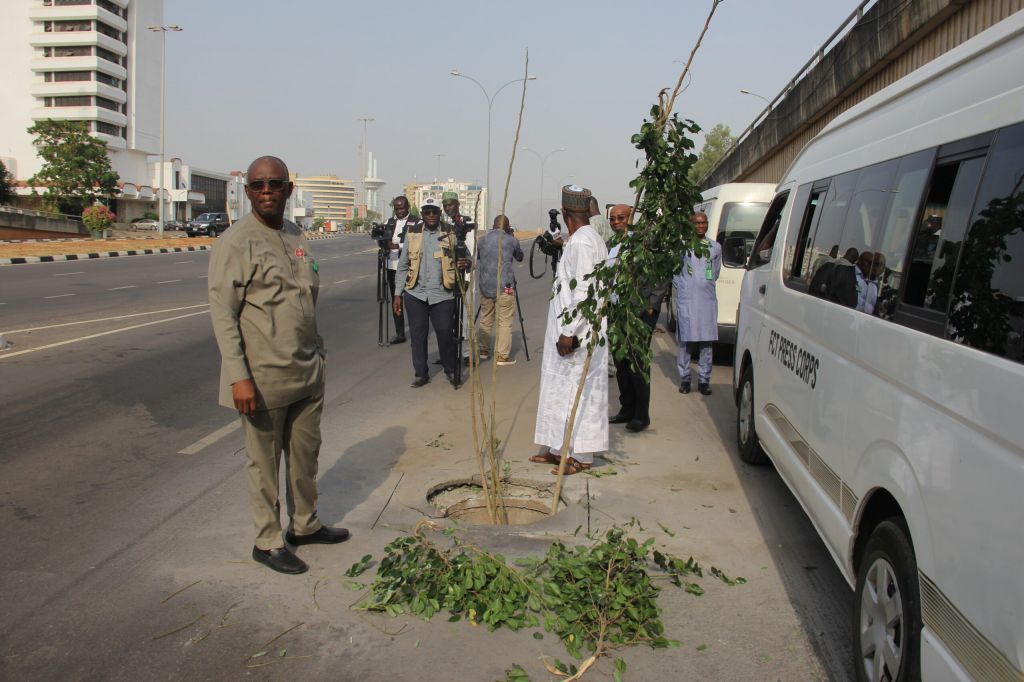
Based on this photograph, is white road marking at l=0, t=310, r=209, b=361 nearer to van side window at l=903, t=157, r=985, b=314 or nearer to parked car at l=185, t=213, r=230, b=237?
van side window at l=903, t=157, r=985, b=314

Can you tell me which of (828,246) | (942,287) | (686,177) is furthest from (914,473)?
(686,177)

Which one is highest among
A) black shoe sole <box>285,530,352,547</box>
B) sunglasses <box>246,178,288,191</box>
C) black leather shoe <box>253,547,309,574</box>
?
sunglasses <box>246,178,288,191</box>

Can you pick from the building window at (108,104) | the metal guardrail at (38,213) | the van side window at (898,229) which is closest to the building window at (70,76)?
the building window at (108,104)

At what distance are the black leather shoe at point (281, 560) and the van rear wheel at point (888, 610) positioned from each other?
97.2 inches

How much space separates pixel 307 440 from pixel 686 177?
8.24 feet

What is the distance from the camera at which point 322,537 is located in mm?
4562

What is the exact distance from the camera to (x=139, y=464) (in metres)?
5.98

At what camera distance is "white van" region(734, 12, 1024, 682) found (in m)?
2.26

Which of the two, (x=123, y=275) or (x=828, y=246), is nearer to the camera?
(x=828, y=246)

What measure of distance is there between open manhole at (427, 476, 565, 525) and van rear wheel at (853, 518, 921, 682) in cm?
238

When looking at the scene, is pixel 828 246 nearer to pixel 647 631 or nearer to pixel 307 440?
pixel 647 631

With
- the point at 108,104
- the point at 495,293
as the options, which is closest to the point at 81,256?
the point at 495,293

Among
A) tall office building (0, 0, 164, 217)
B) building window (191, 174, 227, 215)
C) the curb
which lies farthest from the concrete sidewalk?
building window (191, 174, 227, 215)

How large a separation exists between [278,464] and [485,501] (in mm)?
1532
